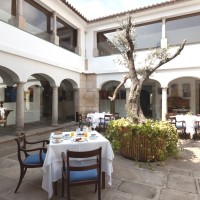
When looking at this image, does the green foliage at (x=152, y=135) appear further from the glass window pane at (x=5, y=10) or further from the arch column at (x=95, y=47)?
the arch column at (x=95, y=47)

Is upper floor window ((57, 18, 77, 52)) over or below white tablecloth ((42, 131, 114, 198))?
over

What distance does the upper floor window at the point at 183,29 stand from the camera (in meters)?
9.06

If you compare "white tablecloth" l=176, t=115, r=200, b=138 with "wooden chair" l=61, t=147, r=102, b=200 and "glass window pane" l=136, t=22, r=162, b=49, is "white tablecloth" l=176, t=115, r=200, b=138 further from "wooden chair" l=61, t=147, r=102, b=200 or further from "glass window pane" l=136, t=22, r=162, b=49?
"wooden chair" l=61, t=147, r=102, b=200

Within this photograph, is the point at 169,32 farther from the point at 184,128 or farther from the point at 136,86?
the point at 136,86

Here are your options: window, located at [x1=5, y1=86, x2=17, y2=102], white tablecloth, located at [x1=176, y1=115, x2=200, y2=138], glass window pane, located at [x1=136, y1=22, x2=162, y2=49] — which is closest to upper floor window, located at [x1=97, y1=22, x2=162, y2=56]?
glass window pane, located at [x1=136, y1=22, x2=162, y2=49]

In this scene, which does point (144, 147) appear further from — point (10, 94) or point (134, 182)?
point (10, 94)

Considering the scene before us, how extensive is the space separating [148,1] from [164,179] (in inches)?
349

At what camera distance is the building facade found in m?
7.24

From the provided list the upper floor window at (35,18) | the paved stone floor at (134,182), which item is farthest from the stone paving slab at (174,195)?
the upper floor window at (35,18)

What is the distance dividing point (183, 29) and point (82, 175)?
9202 millimetres

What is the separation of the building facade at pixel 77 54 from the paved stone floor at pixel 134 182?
4137 millimetres

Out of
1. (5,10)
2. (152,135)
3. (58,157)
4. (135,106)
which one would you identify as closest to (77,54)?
(5,10)

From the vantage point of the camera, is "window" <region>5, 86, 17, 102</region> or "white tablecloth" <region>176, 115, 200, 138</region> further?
"window" <region>5, 86, 17, 102</region>

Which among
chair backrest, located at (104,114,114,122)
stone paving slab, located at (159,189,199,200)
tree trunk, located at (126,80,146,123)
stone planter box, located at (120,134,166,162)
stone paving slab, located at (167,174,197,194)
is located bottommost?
stone paving slab, located at (159,189,199,200)
